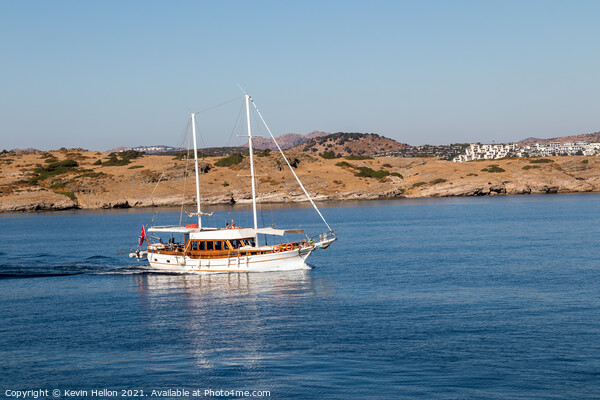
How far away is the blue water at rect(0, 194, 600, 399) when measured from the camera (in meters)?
23.6

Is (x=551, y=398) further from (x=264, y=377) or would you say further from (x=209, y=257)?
(x=209, y=257)

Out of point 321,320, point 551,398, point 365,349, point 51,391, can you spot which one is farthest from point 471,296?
point 51,391

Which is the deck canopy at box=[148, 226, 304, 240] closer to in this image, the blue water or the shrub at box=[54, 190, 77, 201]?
the blue water

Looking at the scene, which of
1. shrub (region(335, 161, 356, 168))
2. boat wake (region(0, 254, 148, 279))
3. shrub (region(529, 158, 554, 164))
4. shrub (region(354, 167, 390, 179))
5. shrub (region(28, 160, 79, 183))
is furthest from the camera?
shrub (region(529, 158, 554, 164))

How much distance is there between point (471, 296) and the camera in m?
36.8

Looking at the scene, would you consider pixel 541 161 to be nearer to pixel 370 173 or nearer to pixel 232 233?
pixel 370 173

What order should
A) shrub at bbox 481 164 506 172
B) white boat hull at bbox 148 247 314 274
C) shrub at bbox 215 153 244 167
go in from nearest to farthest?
white boat hull at bbox 148 247 314 274
shrub at bbox 481 164 506 172
shrub at bbox 215 153 244 167

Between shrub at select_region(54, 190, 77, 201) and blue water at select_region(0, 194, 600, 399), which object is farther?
shrub at select_region(54, 190, 77, 201)

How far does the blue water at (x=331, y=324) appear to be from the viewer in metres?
23.6

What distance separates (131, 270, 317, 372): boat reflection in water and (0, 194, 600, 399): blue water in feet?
0.41

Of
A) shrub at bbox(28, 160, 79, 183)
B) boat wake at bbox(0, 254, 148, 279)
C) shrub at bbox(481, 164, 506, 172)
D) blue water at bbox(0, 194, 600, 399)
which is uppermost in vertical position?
shrub at bbox(28, 160, 79, 183)

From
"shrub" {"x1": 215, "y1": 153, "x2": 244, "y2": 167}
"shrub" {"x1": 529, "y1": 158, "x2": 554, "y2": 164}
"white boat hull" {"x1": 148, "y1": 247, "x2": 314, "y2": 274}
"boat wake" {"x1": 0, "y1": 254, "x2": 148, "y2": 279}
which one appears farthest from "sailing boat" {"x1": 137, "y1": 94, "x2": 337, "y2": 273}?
"shrub" {"x1": 529, "y1": 158, "x2": 554, "y2": 164}

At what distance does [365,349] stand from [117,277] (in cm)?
2722

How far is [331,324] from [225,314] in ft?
20.1
